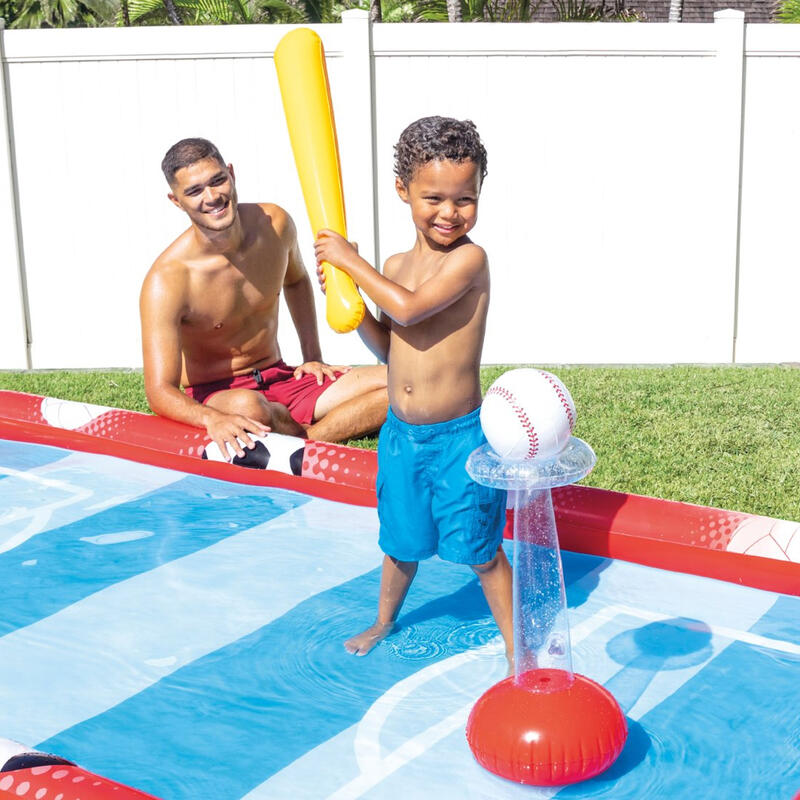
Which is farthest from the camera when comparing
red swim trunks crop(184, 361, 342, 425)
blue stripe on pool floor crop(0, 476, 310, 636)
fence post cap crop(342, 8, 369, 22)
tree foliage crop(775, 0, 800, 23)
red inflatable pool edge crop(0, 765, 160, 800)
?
tree foliage crop(775, 0, 800, 23)

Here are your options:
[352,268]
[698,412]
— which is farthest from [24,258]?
[352,268]

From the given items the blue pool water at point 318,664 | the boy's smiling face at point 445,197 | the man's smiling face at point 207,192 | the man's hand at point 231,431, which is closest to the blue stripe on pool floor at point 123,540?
the blue pool water at point 318,664

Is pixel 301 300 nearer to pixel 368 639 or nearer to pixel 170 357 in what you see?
pixel 170 357

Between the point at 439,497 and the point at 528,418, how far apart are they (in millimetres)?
595

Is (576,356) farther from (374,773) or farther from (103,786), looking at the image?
(103,786)

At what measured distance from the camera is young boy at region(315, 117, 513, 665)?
106 inches

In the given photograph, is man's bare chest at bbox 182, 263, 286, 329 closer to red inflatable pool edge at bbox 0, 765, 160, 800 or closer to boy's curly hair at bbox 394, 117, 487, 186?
boy's curly hair at bbox 394, 117, 487, 186

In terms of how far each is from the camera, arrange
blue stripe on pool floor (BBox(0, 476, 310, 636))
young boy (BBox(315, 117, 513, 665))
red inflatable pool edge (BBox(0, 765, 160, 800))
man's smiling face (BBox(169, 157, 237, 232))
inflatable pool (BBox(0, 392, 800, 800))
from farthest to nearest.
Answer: man's smiling face (BBox(169, 157, 237, 232)), blue stripe on pool floor (BBox(0, 476, 310, 636)), young boy (BBox(315, 117, 513, 665)), inflatable pool (BBox(0, 392, 800, 800)), red inflatable pool edge (BBox(0, 765, 160, 800))

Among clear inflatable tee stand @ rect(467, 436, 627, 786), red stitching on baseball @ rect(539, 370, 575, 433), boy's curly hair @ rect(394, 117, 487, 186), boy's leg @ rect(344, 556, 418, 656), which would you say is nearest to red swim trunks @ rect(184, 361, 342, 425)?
boy's leg @ rect(344, 556, 418, 656)

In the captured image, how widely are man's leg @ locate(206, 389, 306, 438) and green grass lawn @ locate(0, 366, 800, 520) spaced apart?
1.66 feet

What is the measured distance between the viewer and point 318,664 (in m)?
3.14

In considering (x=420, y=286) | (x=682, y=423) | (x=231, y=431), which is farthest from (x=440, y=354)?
(x=682, y=423)

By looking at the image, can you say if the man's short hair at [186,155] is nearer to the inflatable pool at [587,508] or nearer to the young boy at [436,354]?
the inflatable pool at [587,508]

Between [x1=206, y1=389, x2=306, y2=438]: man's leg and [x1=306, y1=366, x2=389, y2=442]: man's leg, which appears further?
[x1=306, y1=366, x2=389, y2=442]: man's leg
